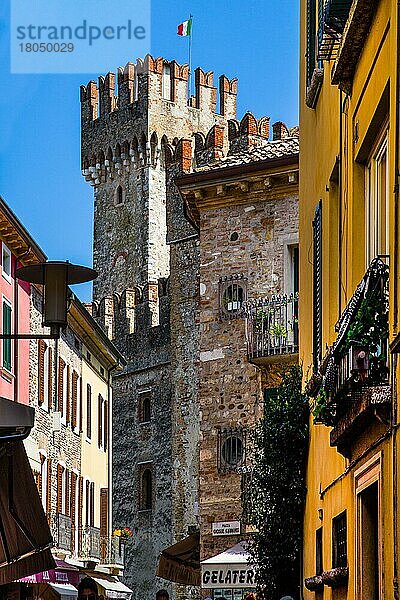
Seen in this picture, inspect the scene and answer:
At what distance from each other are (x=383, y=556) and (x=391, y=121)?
2333 mm

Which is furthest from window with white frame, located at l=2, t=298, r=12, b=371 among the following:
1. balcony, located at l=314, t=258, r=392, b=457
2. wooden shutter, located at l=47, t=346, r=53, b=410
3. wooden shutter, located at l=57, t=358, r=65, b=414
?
balcony, located at l=314, t=258, r=392, b=457

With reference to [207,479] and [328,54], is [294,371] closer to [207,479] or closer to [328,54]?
[328,54]

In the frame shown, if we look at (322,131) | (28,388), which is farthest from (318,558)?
(28,388)

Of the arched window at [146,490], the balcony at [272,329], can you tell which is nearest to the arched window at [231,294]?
the balcony at [272,329]

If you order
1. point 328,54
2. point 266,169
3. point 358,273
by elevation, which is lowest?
point 358,273

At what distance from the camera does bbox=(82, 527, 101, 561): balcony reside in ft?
130

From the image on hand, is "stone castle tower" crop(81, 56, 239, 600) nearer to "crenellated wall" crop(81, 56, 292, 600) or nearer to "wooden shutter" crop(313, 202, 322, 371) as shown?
"crenellated wall" crop(81, 56, 292, 600)

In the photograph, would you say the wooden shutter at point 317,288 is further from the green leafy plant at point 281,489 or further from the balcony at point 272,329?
the balcony at point 272,329

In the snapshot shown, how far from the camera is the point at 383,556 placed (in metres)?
7.95

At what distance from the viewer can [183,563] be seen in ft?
96.2

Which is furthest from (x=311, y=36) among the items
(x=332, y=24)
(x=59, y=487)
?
(x=59, y=487)

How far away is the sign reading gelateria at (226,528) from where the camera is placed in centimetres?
2830

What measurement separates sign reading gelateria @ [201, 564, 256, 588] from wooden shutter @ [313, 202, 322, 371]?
11237mm

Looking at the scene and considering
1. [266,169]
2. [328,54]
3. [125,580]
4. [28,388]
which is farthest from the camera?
[125,580]
